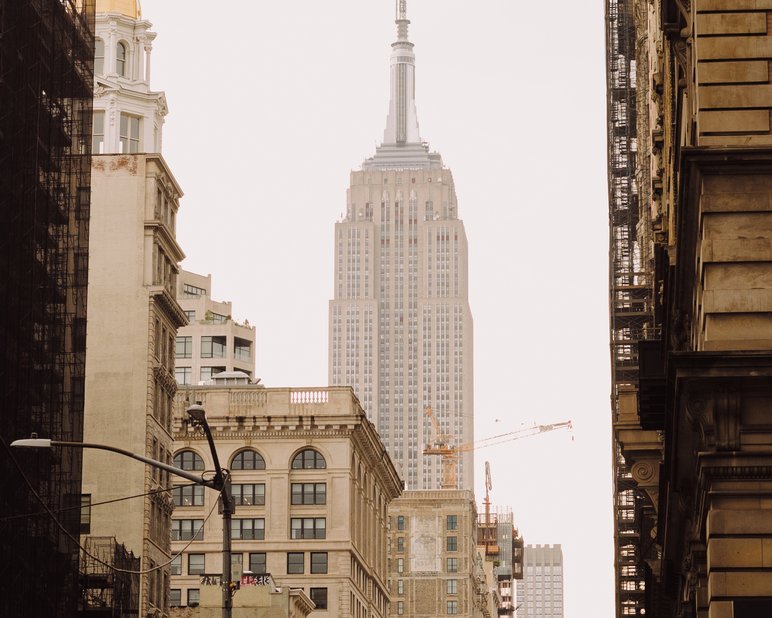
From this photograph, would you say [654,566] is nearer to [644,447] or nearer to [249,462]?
[644,447]

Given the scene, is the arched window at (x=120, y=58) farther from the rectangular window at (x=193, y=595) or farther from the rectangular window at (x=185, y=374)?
the rectangular window at (x=185, y=374)

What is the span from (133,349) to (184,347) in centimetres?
9216

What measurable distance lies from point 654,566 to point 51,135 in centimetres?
2494

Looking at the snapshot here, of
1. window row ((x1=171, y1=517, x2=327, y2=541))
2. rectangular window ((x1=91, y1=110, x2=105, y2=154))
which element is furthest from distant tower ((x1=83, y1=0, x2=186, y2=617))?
window row ((x1=171, y1=517, x2=327, y2=541))

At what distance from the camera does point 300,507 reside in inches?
4744

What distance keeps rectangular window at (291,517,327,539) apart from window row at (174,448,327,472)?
10.4 feet

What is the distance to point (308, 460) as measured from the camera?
398 ft

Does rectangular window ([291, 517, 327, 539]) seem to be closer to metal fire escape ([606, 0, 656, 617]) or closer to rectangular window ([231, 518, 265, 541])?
rectangular window ([231, 518, 265, 541])

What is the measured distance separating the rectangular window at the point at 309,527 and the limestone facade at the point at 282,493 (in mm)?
61

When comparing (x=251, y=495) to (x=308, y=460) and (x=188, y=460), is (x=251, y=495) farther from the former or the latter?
(x=188, y=460)

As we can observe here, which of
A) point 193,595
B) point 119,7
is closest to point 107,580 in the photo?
point 119,7

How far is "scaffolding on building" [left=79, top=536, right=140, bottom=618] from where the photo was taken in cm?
6956

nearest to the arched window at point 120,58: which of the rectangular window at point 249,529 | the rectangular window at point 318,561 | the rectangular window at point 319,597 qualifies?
the rectangular window at point 249,529

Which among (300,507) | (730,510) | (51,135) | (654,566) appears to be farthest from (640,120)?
(730,510)
